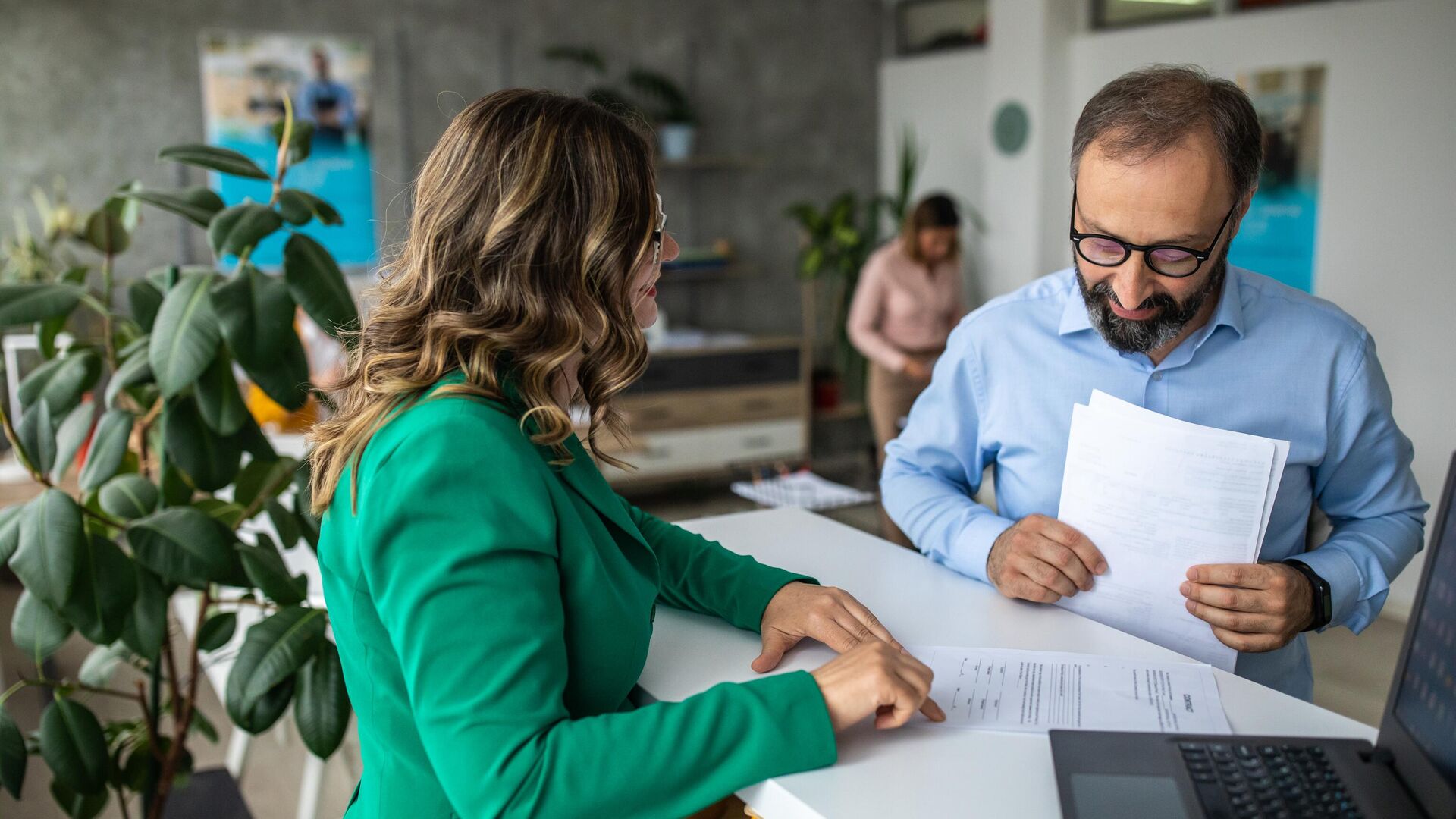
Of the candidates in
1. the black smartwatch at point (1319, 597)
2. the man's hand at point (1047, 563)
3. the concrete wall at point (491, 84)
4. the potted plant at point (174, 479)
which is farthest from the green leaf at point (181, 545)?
the concrete wall at point (491, 84)

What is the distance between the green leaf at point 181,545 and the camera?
179 centimetres

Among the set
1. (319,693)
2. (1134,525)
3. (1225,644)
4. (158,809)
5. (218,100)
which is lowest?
(158,809)

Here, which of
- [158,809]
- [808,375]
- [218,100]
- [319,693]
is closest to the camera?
[319,693]

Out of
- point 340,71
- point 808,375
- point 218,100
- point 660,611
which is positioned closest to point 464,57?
point 340,71

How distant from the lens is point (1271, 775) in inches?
37.5

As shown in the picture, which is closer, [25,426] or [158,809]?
[25,426]

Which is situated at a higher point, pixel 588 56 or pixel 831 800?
pixel 588 56

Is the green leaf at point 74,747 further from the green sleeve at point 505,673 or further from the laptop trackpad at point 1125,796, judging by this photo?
the laptop trackpad at point 1125,796

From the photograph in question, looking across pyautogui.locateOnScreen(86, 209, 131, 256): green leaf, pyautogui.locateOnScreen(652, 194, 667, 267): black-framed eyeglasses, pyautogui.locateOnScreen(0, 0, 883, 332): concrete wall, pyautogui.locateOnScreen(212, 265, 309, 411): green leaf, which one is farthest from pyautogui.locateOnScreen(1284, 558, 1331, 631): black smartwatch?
pyautogui.locateOnScreen(0, 0, 883, 332): concrete wall

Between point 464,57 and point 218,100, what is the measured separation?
116cm

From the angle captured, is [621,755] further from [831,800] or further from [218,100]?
[218,100]

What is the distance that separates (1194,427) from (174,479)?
165 centimetres

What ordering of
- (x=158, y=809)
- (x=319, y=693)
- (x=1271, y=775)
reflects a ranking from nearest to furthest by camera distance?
1. (x=1271, y=775)
2. (x=319, y=693)
3. (x=158, y=809)

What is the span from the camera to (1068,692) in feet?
3.83
